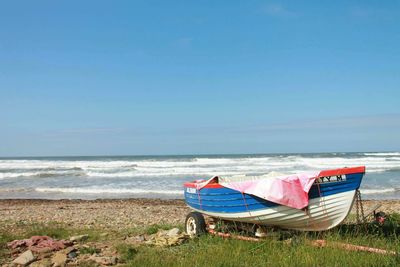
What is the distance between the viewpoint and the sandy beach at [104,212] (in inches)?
507

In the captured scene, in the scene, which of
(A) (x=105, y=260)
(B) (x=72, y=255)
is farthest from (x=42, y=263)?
(A) (x=105, y=260)

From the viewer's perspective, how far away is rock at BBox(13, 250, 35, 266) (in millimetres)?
7004

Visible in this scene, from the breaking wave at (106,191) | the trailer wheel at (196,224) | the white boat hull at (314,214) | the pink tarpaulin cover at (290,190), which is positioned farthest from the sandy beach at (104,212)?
the pink tarpaulin cover at (290,190)

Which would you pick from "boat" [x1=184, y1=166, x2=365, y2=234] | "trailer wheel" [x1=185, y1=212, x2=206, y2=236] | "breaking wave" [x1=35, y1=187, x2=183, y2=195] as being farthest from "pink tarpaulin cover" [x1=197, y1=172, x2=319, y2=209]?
"breaking wave" [x1=35, y1=187, x2=183, y2=195]

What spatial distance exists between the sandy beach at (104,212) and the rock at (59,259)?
437 centimetres

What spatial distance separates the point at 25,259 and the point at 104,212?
855 cm

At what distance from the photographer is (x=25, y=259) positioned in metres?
7.10

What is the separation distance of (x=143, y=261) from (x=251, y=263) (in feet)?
5.71

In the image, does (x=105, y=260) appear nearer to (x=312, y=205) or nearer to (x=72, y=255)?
(x=72, y=255)

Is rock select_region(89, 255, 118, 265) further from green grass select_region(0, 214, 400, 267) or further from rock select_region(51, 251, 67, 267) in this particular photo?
rock select_region(51, 251, 67, 267)

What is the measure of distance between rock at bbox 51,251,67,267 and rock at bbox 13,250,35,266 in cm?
36

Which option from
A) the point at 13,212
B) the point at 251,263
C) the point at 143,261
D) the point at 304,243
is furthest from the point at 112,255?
the point at 13,212

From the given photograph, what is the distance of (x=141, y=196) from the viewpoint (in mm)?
22250

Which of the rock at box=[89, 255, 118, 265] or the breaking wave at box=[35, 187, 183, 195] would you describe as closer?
the rock at box=[89, 255, 118, 265]
